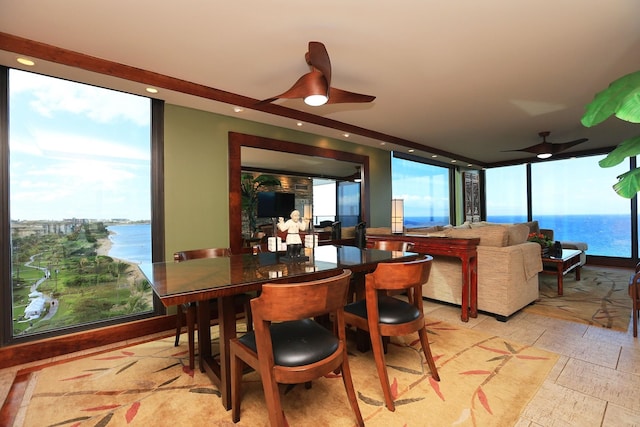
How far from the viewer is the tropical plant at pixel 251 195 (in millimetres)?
3898

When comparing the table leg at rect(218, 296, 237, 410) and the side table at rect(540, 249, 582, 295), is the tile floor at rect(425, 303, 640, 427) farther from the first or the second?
the table leg at rect(218, 296, 237, 410)

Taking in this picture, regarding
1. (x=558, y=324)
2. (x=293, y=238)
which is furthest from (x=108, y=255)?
(x=558, y=324)

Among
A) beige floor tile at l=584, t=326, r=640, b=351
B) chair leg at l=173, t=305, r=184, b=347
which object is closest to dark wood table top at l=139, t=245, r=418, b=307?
chair leg at l=173, t=305, r=184, b=347

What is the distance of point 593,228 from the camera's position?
6875mm

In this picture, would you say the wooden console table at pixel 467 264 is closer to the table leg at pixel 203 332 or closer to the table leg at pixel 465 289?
the table leg at pixel 465 289

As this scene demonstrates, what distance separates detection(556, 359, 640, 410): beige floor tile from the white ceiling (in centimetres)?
244

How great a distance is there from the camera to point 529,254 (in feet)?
11.0

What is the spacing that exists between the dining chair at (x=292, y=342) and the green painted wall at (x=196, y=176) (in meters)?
2.12

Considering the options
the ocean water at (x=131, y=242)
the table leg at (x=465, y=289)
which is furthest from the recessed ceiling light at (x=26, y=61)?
the table leg at (x=465, y=289)

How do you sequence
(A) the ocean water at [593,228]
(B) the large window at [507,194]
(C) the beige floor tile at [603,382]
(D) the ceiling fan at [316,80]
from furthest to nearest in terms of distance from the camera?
1. (B) the large window at [507,194]
2. (A) the ocean water at [593,228]
3. (D) the ceiling fan at [316,80]
4. (C) the beige floor tile at [603,382]

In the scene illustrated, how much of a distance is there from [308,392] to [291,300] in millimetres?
1013

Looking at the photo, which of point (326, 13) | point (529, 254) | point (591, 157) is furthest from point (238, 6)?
point (591, 157)

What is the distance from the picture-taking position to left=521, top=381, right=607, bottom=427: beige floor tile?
5.33ft

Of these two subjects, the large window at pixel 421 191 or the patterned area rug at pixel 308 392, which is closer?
the patterned area rug at pixel 308 392
